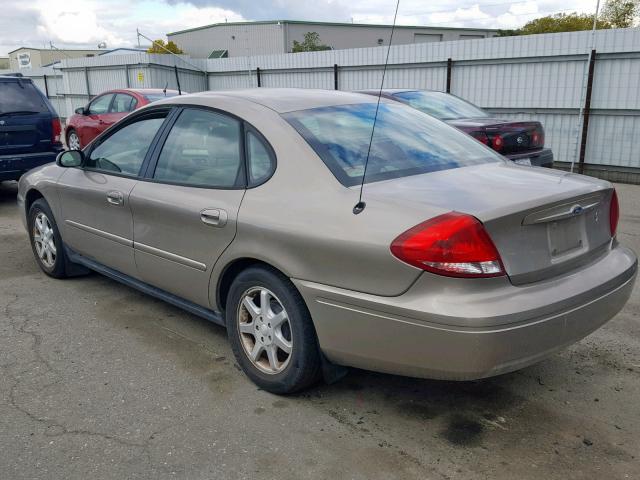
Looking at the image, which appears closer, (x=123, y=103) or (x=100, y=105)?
(x=123, y=103)

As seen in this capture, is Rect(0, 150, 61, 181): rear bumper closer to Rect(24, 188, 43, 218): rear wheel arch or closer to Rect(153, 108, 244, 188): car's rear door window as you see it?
Rect(24, 188, 43, 218): rear wheel arch

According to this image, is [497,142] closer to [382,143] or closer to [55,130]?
[382,143]

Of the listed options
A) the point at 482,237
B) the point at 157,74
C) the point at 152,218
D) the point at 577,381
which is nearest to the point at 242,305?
the point at 152,218

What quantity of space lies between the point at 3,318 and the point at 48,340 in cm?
65

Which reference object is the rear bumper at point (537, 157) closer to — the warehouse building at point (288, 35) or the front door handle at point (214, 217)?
the front door handle at point (214, 217)

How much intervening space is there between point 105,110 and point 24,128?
435 cm

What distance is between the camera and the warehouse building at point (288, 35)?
55.7 meters

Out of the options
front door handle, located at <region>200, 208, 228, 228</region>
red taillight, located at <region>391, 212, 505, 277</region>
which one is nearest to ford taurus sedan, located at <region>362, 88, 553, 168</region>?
front door handle, located at <region>200, 208, 228, 228</region>

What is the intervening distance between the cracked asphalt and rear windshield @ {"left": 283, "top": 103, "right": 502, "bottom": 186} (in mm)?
1188

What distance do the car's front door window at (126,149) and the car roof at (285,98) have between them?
Result: 10.4 inches

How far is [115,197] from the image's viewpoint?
162 inches

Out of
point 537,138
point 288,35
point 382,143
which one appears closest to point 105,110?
point 537,138

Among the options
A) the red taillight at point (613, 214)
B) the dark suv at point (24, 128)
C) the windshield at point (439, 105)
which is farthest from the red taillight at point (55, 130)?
the red taillight at point (613, 214)

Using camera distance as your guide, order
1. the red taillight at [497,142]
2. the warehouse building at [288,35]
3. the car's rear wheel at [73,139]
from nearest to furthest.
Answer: the red taillight at [497,142] < the car's rear wheel at [73,139] < the warehouse building at [288,35]
